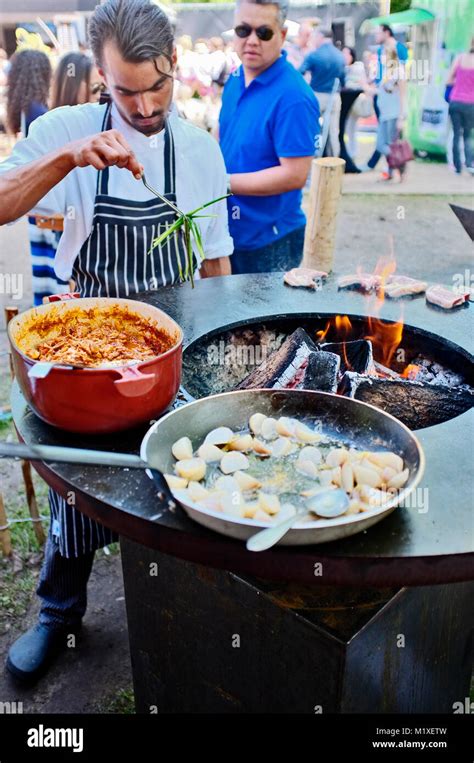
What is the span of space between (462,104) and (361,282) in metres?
10.00

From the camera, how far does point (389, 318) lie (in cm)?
276

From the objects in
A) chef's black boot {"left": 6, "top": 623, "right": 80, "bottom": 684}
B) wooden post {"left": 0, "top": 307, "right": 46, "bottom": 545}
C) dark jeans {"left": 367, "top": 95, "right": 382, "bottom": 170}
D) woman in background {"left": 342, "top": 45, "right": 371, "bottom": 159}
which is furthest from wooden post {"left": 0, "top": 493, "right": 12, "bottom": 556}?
woman in background {"left": 342, "top": 45, "right": 371, "bottom": 159}

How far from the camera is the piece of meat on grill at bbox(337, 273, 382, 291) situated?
3.04 meters

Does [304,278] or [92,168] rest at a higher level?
[92,168]

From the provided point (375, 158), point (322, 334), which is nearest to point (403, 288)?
point (322, 334)

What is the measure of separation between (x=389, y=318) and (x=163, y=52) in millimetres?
1318

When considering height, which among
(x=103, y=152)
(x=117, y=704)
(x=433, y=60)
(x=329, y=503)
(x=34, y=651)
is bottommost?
(x=117, y=704)

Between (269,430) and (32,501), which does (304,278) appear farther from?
(32,501)

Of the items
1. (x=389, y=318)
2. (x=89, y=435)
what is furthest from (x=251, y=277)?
(x=89, y=435)

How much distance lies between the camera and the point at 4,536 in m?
3.56

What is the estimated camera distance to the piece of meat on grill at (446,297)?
9.29 feet

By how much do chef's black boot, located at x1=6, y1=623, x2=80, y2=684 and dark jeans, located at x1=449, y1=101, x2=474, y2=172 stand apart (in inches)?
441

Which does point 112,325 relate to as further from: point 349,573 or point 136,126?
point 349,573

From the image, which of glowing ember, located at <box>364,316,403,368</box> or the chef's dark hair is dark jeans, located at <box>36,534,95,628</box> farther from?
the chef's dark hair
